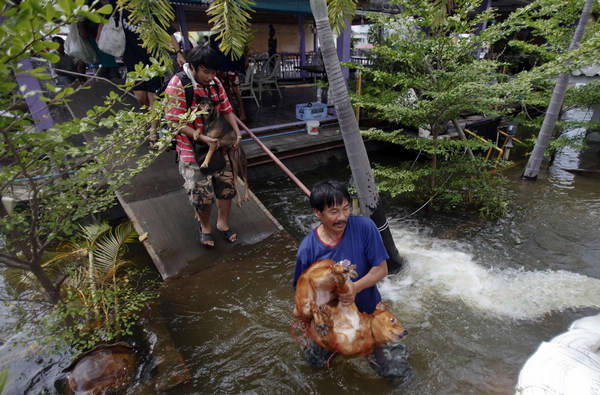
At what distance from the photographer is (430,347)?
307 centimetres

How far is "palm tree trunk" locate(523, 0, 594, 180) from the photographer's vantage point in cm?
588

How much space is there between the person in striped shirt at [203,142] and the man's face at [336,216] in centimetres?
188

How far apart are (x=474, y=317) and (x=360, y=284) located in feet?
6.98

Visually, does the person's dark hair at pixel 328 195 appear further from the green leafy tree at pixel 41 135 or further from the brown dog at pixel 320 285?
the green leafy tree at pixel 41 135

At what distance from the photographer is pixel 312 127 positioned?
8.44 metres

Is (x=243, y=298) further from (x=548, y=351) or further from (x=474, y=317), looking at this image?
(x=548, y=351)

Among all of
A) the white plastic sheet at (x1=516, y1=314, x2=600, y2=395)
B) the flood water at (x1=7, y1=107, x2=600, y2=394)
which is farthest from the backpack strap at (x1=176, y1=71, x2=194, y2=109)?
the white plastic sheet at (x1=516, y1=314, x2=600, y2=395)

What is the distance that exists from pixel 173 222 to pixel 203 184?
964mm

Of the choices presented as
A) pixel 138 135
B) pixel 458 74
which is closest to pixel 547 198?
pixel 458 74

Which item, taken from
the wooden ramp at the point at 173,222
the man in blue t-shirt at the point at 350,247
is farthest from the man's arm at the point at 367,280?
the wooden ramp at the point at 173,222

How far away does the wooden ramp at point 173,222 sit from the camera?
3.99 meters

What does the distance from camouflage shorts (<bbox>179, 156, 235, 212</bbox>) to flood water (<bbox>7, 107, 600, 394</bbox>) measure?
82cm

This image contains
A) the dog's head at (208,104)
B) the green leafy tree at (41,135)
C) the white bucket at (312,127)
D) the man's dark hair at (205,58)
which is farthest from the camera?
the white bucket at (312,127)

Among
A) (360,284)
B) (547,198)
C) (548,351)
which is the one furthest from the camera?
(547,198)
